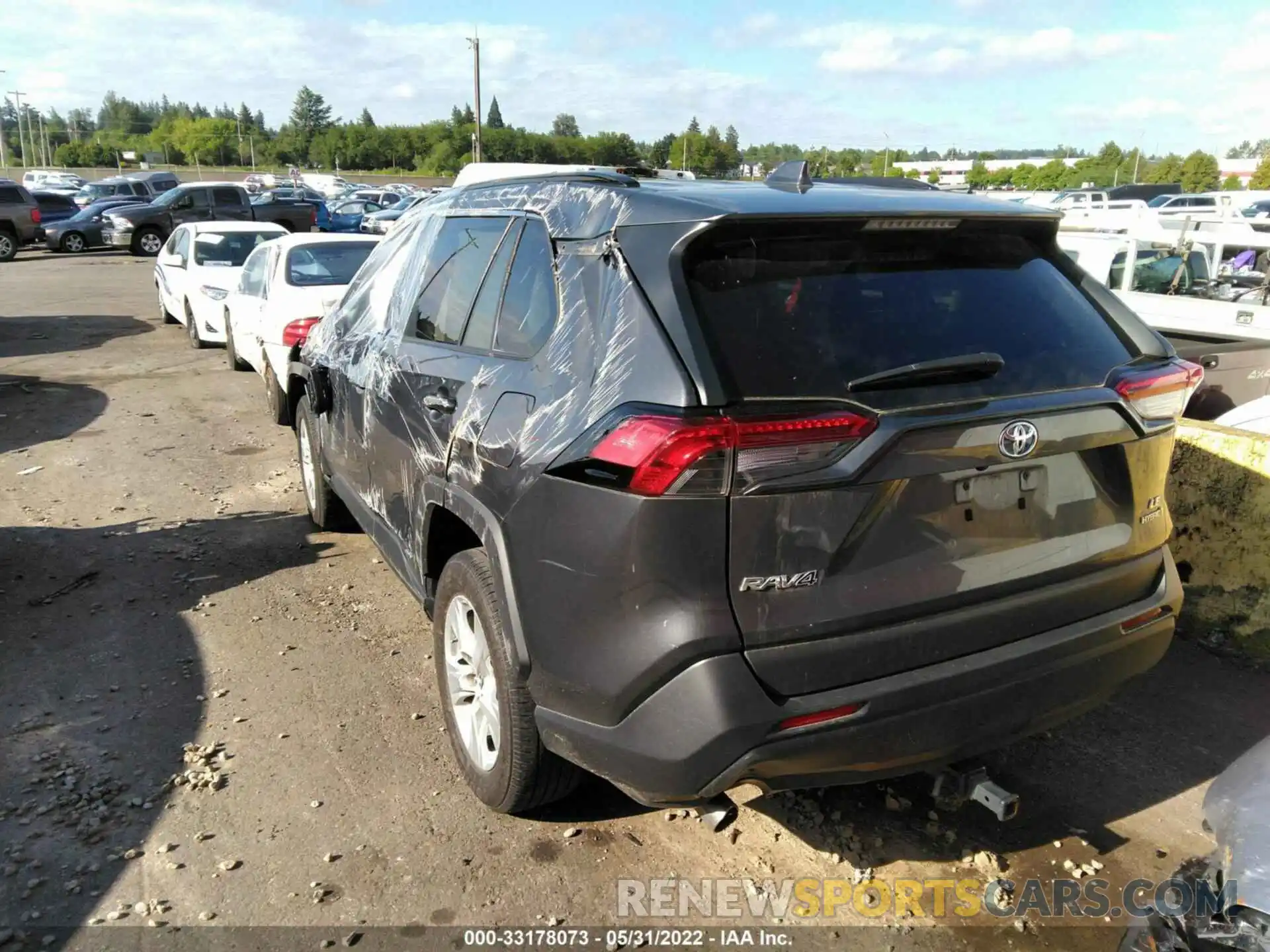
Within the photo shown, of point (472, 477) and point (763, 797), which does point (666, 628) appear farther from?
point (763, 797)

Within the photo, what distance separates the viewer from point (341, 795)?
323 centimetres

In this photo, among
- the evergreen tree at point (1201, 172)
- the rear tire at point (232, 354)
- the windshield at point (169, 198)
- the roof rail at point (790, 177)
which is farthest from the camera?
the evergreen tree at point (1201, 172)

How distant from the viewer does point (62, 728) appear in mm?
3623

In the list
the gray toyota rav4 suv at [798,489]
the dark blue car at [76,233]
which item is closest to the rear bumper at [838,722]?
the gray toyota rav4 suv at [798,489]

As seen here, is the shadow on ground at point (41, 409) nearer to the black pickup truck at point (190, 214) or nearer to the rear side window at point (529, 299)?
the rear side window at point (529, 299)

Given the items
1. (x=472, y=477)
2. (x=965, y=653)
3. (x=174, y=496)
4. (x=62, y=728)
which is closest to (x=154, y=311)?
(x=174, y=496)

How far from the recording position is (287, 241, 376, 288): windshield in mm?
8641

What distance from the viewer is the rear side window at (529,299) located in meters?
2.77

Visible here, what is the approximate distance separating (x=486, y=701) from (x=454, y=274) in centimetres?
163

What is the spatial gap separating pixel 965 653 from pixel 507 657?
1.26 meters

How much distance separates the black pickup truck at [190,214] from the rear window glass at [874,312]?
24812mm

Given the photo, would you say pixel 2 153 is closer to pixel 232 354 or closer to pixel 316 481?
pixel 232 354

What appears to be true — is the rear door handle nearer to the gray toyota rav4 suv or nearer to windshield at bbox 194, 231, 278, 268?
the gray toyota rav4 suv

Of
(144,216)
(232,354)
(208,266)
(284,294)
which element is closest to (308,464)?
(284,294)
